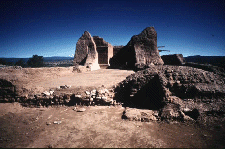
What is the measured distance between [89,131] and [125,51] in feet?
45.6

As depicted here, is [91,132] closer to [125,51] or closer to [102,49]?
[102,49]

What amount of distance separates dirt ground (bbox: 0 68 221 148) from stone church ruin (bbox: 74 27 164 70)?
805cm

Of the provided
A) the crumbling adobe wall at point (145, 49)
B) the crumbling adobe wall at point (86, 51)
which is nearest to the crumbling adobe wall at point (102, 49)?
the crumbling adobe wall at point (86, 51)

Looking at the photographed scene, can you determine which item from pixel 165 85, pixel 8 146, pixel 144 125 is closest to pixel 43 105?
pixel 8 146

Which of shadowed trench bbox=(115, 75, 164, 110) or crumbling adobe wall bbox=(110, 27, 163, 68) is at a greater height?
crumbling adobe wall bbox=(110, 27, 163, 68)

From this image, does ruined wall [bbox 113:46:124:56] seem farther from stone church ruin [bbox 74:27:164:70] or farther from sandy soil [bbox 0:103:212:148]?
sandy soil [bbox 0:103:212:148]

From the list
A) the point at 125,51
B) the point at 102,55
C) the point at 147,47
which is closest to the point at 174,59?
the point at 147,47

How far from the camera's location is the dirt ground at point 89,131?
272cm

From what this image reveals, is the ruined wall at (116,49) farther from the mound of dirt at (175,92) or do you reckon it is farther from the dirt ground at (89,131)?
the dirt ground at (89,131)

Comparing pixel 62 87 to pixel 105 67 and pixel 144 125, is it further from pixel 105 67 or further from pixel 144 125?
pixel 105 67

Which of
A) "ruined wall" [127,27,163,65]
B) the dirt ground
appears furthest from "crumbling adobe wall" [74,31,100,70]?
the dirt ground

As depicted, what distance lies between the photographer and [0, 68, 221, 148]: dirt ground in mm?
2717

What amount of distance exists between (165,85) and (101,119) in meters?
2.84

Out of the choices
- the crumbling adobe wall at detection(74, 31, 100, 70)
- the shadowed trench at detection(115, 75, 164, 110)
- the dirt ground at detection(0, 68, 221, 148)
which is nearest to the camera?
the dirt ground at detection(0, 68, 221, 148)
